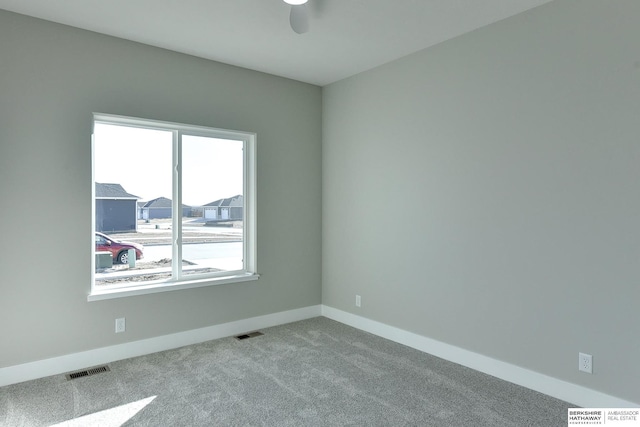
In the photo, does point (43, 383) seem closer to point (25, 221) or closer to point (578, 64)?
point (25, 221)

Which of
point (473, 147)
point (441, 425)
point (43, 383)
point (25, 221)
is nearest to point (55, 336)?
point (43, 383)

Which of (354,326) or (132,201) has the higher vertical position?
(132,201)

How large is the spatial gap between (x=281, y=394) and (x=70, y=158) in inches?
95.7

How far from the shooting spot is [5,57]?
2820mm

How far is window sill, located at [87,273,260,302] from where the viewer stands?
10.5 feet

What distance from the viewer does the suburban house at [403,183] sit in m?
2.48

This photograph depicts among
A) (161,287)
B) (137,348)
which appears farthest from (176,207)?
(137,348)

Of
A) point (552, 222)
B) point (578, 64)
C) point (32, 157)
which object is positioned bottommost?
point (552, 222)

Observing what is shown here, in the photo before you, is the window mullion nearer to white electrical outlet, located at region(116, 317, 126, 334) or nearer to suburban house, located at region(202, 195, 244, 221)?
suburban house, located at region(202, 195, 244, 221)

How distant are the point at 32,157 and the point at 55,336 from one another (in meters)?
1.38

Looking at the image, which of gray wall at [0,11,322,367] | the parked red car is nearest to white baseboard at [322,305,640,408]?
gray wall at [0,11,322,367]

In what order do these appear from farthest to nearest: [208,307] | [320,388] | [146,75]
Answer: [208,307], [146,75], [320,388]

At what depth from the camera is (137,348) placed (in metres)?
3.39

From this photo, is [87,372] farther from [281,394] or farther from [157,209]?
[281,394]
